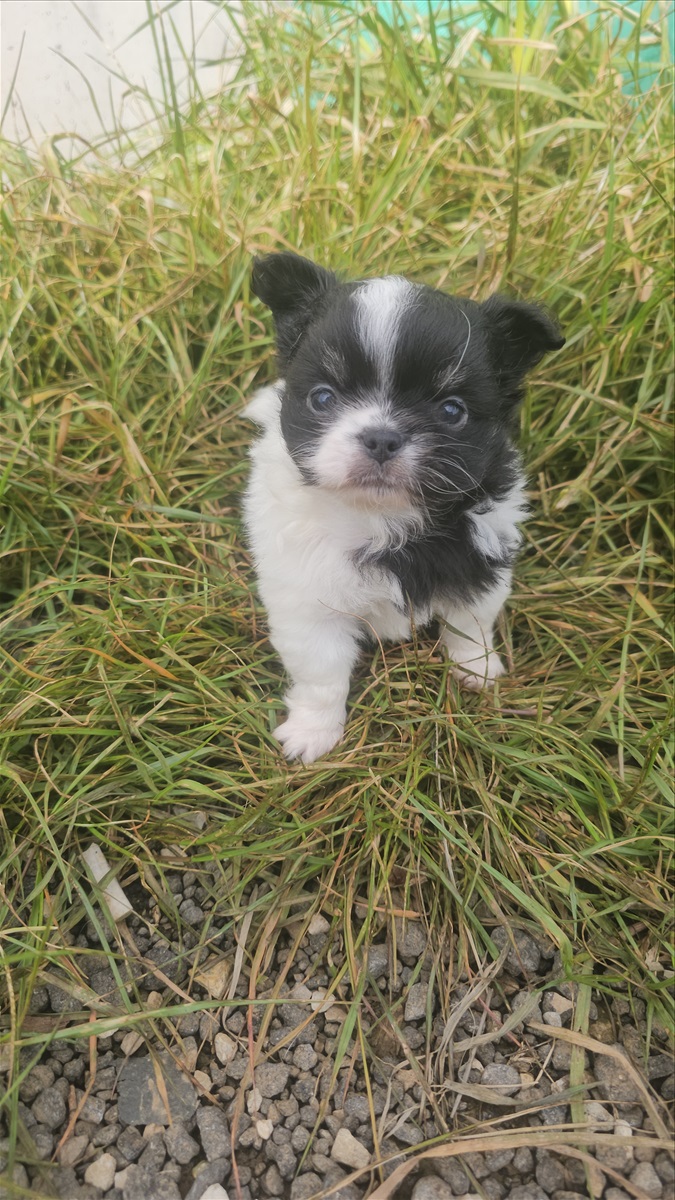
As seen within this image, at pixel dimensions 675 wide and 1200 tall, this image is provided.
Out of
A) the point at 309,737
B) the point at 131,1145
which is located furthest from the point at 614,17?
the point at 131,1145

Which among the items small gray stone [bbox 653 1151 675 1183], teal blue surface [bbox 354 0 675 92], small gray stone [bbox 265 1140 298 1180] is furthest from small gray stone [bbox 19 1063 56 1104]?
teal blue surface [bbox 354 0 675 92]

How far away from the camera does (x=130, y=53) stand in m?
4.68

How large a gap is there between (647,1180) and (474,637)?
1644mm

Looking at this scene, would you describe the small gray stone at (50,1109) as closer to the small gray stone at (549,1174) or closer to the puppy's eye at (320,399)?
the small gray stone at (549,1174)

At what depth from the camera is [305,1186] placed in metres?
2.05

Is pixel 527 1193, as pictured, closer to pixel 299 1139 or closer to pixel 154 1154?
pixel 299 1139

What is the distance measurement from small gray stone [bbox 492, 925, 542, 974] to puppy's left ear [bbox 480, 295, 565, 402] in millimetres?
1646

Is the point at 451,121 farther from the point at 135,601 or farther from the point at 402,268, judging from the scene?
the point at 135,601

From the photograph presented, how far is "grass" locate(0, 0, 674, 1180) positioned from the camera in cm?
250

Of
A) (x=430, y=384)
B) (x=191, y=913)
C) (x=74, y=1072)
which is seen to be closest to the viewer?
(x=430, y=384)

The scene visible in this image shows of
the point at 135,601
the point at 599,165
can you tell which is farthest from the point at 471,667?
the point at 599,165

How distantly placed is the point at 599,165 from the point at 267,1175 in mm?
4366

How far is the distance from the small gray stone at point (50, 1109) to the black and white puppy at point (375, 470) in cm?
119

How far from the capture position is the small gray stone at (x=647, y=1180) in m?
2.03
